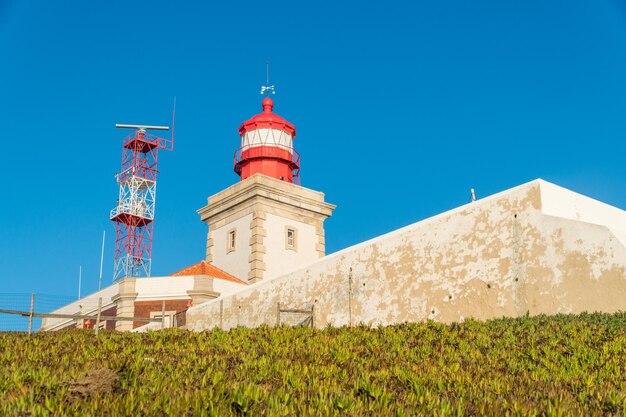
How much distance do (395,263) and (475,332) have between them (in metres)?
6.09

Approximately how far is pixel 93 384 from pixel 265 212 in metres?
24.1

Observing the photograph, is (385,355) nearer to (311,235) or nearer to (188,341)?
(188,341)

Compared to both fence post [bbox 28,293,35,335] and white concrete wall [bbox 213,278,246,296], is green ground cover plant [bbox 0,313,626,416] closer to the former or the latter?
fence post [bbox 28,293,35,335]

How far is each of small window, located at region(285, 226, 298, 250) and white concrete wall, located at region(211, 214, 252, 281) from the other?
2049 mm

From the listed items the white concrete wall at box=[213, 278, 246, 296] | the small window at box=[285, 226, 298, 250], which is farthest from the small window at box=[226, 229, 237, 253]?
the small window at box=[285, 226, 298, 250]

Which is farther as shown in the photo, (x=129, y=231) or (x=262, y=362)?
(x=129, y=231)

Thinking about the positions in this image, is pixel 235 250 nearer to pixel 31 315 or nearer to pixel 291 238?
pixel 291 238

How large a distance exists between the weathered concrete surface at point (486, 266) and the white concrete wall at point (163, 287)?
9073 millimetres

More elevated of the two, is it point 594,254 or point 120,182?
point 120,182

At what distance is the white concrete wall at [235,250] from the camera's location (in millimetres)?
31000

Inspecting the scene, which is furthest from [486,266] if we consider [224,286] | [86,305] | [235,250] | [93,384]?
[86,305]

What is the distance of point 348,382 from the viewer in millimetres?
7938

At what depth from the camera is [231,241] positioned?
32438mm

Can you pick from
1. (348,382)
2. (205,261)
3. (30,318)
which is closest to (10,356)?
(348,382)
